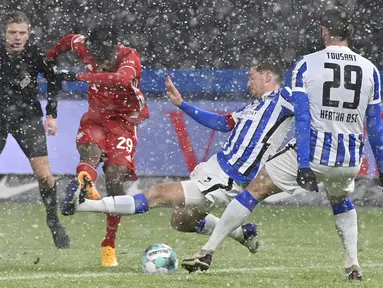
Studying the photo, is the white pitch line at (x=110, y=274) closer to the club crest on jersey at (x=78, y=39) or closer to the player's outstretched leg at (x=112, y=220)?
the player's outstretched leg at (x=112, y=220)

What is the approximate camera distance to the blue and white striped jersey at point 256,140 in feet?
24.8

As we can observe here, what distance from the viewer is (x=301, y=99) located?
6.77 metres

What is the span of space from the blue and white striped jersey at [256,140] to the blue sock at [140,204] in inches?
21.2

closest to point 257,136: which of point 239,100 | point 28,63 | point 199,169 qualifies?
point 199,169

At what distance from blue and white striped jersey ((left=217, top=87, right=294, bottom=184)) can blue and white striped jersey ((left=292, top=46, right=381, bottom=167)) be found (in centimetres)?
72

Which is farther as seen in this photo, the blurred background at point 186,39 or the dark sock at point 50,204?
the blurred background at point 186,39

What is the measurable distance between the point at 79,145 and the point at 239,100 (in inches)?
188

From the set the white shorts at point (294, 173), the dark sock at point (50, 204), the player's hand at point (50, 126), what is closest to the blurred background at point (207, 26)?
the dark sock at point (50, 204)

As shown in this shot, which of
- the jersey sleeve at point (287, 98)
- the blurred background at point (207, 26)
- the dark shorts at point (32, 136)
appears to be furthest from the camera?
the blurred background at point (207, 26)

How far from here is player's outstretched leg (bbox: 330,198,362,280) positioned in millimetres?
7012

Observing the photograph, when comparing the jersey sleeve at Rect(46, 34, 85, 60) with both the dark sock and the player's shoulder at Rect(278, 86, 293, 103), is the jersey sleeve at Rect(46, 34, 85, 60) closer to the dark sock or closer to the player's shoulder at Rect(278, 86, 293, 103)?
the dark sock

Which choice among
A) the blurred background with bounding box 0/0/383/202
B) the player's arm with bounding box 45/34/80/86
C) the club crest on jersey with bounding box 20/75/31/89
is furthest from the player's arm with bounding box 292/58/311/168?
the blurred background with bounding box 0/0/383/202

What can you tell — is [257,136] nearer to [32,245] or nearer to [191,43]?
[32,245]

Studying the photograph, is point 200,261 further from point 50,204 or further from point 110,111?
point 50,204
